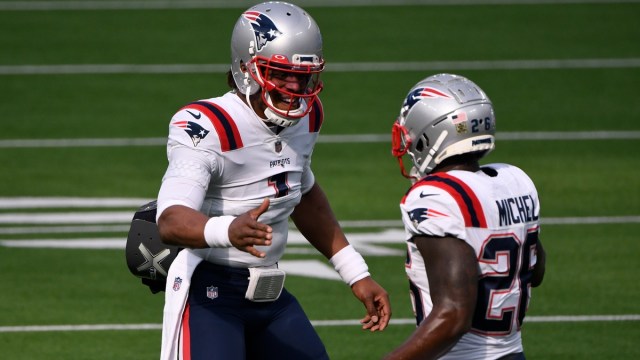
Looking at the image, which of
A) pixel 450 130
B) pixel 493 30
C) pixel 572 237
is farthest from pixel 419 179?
pixel 493 30

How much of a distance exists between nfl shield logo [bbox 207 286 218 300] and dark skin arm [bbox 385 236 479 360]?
3.73 ft

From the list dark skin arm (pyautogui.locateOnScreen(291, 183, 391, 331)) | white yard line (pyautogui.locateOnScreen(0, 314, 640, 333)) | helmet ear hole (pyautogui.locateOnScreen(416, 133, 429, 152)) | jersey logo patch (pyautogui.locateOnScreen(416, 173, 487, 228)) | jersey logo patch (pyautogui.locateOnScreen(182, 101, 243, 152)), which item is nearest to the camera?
jersey logo patch (pyautogui.locateOnScreen(416, 173, 487, 228))

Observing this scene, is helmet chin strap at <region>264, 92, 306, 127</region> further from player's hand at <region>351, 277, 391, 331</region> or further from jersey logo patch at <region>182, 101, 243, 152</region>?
player's hand at <region>351, 277, 391, 331</region>

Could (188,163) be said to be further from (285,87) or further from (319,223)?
(319,223)

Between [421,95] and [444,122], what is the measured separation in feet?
0.52

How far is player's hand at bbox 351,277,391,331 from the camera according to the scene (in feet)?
17.5

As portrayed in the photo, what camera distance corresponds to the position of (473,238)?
4.28 metres

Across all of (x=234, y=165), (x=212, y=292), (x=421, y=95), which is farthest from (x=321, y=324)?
(x=421, y=95)

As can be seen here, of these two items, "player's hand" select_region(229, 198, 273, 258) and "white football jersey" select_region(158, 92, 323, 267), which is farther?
"white football jersey" select_region(158, 92, 323, 267)

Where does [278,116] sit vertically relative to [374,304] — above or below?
above

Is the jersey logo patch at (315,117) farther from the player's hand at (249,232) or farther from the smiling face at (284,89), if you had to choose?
the player's hand at (249,232)

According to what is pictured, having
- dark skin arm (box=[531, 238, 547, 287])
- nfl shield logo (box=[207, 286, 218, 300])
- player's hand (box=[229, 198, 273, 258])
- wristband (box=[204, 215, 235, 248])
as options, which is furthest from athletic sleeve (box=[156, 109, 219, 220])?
dark skin arm (box=[531, 238, 547, 287])

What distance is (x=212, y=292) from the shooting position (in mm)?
5148

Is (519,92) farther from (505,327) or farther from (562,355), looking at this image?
(505,327)
